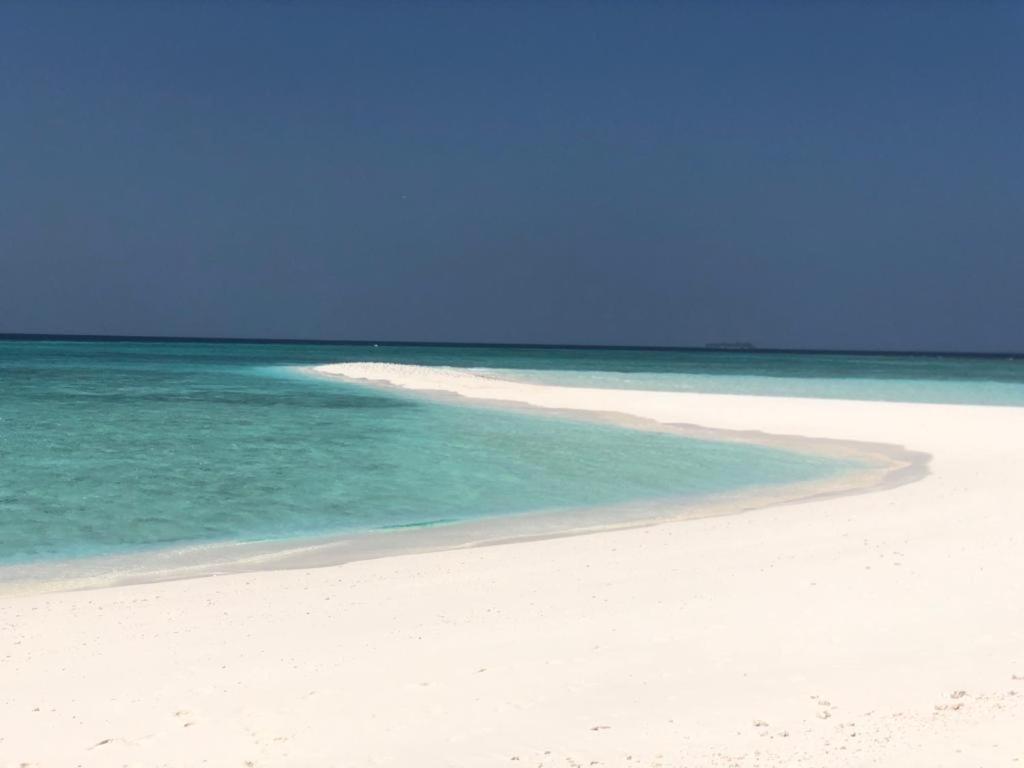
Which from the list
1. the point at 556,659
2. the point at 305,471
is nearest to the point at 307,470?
the point at 305,471

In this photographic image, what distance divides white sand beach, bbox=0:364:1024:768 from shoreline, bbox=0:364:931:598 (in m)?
0.68

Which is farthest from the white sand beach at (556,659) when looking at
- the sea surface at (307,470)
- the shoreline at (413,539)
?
the sea surface at (307,470)

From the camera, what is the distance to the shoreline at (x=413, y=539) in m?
9.55

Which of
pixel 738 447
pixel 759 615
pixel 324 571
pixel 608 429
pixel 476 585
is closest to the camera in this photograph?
pixel 759 615

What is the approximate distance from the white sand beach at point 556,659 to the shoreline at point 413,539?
2.24 ft

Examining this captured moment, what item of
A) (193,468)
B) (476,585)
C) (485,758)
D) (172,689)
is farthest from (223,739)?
(193,468)

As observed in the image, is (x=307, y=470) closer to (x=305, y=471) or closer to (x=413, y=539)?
(x=305, y=471)

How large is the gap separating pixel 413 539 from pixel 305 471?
21.6 ft

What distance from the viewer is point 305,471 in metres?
17.6

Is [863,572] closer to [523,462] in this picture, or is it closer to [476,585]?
[476,585]

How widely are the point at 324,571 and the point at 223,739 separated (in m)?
4.47

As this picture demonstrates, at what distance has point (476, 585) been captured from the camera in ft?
27.9

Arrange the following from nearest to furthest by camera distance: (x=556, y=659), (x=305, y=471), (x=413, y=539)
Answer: (x=556, y=659) → (x=413, y=539) → (x=305, y=471)

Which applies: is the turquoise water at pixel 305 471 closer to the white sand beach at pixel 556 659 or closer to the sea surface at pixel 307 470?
the sea surface at pixel 307 470
